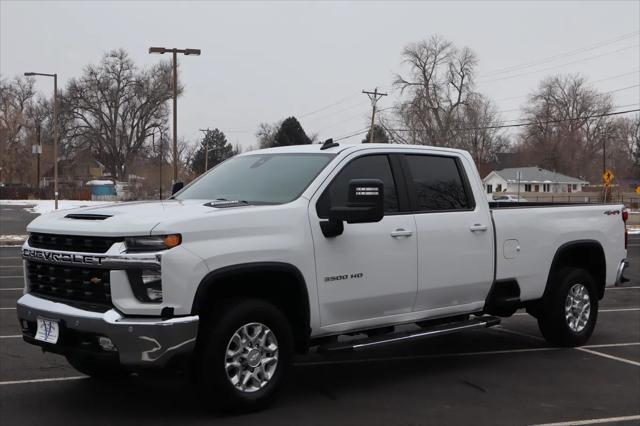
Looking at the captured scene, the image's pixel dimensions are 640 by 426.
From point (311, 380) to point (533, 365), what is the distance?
7.41 ft

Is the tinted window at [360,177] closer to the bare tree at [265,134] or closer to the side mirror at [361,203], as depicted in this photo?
the side mirror at [361,203]

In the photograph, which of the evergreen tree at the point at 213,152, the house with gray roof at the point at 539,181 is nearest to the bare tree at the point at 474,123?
the house with gray roof at the point at 539,181

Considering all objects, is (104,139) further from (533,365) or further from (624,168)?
(533,365)

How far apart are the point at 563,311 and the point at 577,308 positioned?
352 mm

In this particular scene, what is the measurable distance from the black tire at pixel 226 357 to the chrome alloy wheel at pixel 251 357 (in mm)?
20

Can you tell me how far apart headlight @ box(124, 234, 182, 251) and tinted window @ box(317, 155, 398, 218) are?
1.34 m

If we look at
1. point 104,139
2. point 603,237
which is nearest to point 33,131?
point 104,139

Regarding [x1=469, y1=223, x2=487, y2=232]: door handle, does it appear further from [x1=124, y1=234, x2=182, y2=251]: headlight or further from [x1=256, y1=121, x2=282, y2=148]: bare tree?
[x1=256, y1=121, x2=282, y2=148]: bare tree

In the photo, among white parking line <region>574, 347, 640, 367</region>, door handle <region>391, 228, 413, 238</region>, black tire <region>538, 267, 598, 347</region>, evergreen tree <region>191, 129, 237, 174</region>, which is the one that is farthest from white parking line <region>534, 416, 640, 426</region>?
evergreen tree <region>191, 129, 237, 174</region>

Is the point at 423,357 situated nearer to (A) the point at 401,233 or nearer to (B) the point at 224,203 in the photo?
(A) the point at 401,233

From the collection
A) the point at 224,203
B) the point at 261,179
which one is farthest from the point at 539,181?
the point at 224,203

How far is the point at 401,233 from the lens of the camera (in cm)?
613

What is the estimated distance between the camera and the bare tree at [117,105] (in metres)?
87.2

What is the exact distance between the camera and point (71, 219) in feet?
17.4
